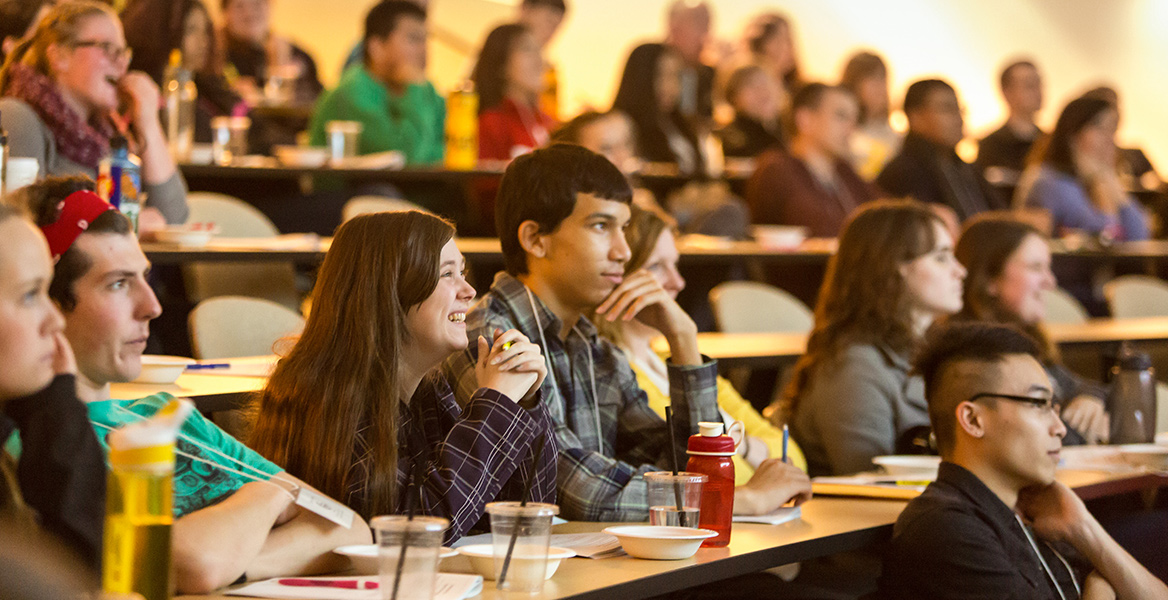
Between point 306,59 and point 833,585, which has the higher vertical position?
point 306,59

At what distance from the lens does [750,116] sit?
6.62 m

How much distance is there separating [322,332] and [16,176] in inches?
41.6

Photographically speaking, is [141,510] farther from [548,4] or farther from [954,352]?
[548,4]

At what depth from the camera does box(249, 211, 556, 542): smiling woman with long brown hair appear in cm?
176

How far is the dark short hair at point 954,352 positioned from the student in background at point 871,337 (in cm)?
39

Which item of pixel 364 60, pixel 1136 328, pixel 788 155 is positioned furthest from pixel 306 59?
pixel 1136 328

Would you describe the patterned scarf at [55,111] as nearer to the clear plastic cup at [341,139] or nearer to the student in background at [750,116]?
the clear plastic cup at [341,139]

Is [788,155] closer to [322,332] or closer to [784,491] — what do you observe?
[784,491]

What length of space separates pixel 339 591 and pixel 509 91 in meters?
3.91

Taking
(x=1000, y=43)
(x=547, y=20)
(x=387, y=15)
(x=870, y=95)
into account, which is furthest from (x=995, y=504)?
(x=1000, y=43)

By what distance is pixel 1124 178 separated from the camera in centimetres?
735

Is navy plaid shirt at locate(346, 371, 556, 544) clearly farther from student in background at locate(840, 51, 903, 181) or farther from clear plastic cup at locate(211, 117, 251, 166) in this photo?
student in background at locate(840, 51, 903, 181)

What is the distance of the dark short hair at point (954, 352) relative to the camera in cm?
229

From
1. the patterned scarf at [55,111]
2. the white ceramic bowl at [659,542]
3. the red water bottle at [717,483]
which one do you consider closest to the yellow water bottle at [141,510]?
the white ceramic bowl at [659,542]
